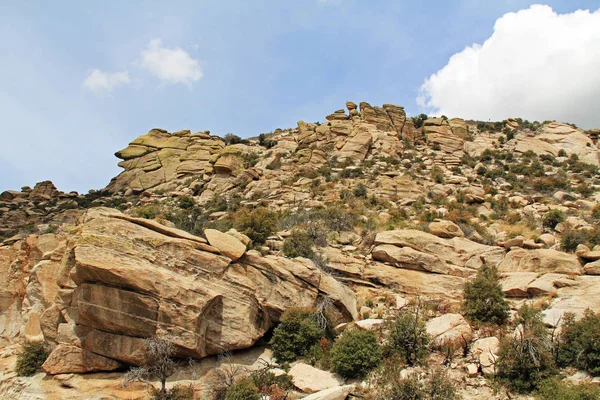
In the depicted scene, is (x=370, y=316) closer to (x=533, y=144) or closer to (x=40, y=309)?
(x=40, y=309)

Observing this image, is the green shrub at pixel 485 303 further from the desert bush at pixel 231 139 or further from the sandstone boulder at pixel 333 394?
the desert bush at pixel 231 139

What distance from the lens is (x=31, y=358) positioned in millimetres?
10992

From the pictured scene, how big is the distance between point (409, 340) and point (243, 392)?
14.8ft

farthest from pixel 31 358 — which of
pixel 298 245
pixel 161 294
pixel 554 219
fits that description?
pixel 554 219

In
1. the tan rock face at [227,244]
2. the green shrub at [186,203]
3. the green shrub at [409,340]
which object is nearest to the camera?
the green shrub at [409,340]

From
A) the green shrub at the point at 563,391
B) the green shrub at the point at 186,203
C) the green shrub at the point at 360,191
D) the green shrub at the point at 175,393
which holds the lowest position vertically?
the green shrub at the point at 175,393

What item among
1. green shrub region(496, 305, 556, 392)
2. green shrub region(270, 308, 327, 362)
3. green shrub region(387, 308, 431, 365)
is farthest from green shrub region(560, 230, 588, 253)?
green shrub region(270, 308, 327, 362)

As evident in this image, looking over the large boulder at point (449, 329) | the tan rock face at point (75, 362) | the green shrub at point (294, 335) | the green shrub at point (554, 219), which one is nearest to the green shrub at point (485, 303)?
the large boulder at point (449, 329)

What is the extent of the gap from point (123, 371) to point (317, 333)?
5.47m

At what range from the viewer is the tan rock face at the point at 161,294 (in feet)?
Result: 32.0

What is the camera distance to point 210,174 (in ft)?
112

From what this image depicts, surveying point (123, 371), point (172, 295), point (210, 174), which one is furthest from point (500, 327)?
point (210, 174)

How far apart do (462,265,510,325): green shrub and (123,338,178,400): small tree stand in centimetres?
870

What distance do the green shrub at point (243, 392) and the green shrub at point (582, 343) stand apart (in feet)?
23.9
